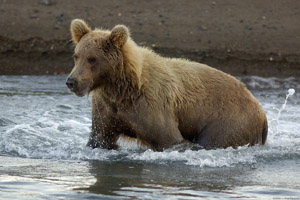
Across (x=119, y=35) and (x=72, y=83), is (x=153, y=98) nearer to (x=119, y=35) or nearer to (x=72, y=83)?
(x=119, y=35)

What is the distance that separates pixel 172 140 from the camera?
6859mm

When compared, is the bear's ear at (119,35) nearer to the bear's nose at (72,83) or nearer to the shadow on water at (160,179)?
the bear's nose at (72,83)

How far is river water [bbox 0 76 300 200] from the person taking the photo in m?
5.39

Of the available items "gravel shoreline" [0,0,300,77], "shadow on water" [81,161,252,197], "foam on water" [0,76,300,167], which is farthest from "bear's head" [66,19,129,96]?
"gravel shoreline" [0,0,300,77]

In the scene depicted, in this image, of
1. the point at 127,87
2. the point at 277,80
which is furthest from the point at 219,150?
the point at 277,80

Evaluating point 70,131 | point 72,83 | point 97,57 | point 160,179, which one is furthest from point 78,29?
point 70,131

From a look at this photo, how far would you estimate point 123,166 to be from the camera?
6.54 m

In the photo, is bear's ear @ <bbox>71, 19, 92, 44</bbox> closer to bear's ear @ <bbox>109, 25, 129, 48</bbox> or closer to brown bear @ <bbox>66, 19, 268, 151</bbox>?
brown bear @ <bbox>66, 19, 268, 151</bbox>

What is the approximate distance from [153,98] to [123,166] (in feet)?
2.71

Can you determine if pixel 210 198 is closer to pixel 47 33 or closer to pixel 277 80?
pixel 277 80

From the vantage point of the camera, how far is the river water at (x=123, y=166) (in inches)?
212

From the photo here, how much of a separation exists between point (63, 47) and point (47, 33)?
0.62m

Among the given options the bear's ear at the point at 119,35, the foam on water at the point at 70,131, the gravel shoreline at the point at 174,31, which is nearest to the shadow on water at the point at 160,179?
the foam on water at the point at 70,131

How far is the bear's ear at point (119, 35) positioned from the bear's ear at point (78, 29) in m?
0.36
